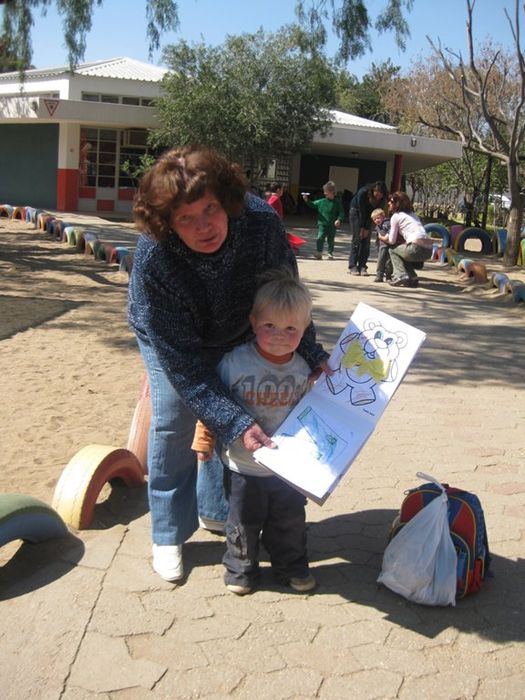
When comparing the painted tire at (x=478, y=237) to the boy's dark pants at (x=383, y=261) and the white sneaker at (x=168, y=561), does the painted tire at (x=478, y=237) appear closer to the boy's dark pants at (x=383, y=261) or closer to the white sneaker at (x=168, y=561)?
the boy's dark pants at (x=383, y=261)

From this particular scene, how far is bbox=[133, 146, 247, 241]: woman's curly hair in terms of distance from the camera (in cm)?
256

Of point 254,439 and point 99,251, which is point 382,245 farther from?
point 254,439

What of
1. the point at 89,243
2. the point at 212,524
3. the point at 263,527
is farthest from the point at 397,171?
the point at 263,527

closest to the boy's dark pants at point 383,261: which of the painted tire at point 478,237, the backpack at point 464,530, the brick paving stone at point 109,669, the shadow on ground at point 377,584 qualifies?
the painted tire at point 478,237

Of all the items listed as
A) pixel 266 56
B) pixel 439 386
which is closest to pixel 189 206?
pixel 439 386

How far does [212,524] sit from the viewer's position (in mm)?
3512

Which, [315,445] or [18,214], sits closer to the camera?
[315,445]

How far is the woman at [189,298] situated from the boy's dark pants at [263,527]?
242 mm

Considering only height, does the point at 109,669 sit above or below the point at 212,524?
below

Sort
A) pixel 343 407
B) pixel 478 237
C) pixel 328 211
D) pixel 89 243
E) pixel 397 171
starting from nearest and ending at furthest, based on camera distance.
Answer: pixel 343 407, pixel 89 243, pixel 328 211, pixel 478 237, pixel 397 171

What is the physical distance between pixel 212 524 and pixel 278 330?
3.72ft

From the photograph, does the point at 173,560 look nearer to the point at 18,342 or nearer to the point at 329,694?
the point at 329,694

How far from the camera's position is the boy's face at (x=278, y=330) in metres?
2.79

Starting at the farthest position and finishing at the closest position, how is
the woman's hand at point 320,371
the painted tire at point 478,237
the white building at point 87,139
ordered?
the white building at point 87,139
the painted tire at point 478,237
the woman's hand at point 320,371
